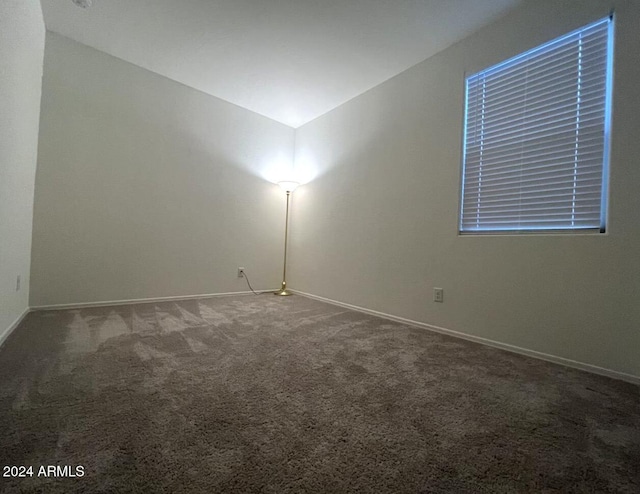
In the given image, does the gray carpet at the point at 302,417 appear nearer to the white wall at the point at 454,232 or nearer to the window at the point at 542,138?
the white wall at the point at 454,232

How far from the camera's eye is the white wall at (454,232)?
150cm

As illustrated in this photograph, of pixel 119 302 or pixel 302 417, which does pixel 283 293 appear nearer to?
pixel 119 302

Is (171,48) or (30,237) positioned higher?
(171,48)

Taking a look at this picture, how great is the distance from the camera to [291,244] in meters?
3.93

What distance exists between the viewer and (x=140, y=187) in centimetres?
284

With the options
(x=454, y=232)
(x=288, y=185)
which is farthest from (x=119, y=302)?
(x=454, y=232)

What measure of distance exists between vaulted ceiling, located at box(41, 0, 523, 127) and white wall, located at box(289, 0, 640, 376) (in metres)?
0.25

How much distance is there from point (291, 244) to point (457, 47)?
2794 mm

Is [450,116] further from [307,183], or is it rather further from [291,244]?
[291,244]

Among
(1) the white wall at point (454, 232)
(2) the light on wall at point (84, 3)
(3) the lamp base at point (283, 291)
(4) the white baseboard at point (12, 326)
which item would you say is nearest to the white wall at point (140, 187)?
(4) the white baseboard at point (12, 326)

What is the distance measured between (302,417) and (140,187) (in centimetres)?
285

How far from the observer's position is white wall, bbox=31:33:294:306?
2.43m

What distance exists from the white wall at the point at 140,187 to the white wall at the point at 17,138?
7.2 inches

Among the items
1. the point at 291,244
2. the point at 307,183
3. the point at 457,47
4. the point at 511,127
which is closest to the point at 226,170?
the point at 307,183
